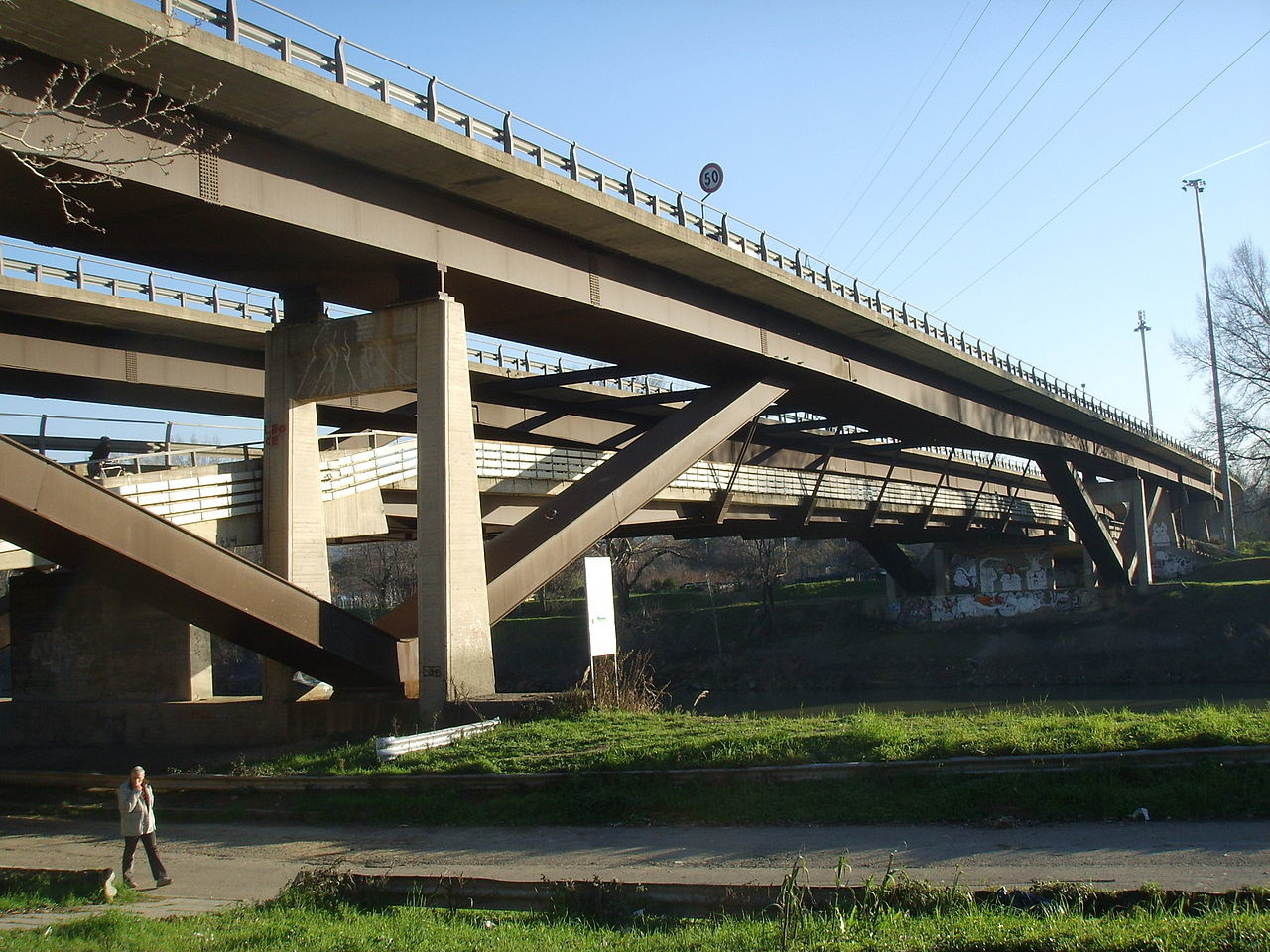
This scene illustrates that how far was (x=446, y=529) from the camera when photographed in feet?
59.0

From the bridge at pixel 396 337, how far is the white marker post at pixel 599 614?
6.40ft

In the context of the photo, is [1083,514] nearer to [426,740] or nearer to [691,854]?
[426,740]

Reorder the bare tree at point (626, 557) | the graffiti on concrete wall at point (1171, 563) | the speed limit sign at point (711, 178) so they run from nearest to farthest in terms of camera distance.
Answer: the speed limit sign at point (711, 178)
the bare tree at point (626, 557)
the graffiti on concrete wall at point (1171, 563)

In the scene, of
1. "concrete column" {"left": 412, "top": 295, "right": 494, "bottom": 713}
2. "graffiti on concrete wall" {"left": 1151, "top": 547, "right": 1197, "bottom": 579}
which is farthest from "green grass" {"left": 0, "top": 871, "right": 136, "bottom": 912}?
"graffiti on concrete wall" {"left": 1151, "top": 547, "right": 1197, "bottom": 579}

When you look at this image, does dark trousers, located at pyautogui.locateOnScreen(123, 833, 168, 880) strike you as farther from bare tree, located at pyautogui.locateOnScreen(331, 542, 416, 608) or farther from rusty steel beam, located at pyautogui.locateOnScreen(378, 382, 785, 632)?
bare tree, located at pyautogui.locateOnScreen(331, 542, 416, 608)

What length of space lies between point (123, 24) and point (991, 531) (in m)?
52.3

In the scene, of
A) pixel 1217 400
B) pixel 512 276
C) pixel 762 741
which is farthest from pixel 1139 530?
pixel 762 741

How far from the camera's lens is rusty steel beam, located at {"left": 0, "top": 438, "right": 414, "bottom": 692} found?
1428cm

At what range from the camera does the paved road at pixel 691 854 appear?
865 cm

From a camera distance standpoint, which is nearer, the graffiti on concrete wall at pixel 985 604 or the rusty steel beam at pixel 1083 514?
the rusty steel beam at pixel 1083 514

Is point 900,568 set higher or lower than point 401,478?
lower

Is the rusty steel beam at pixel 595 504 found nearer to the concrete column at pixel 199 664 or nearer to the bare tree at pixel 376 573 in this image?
the concrete column at pixel 199 664

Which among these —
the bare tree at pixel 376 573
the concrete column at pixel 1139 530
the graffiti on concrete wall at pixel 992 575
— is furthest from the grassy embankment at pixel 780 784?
the graffiti on concrete wall at pixel 992 575

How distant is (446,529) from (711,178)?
13953mm
